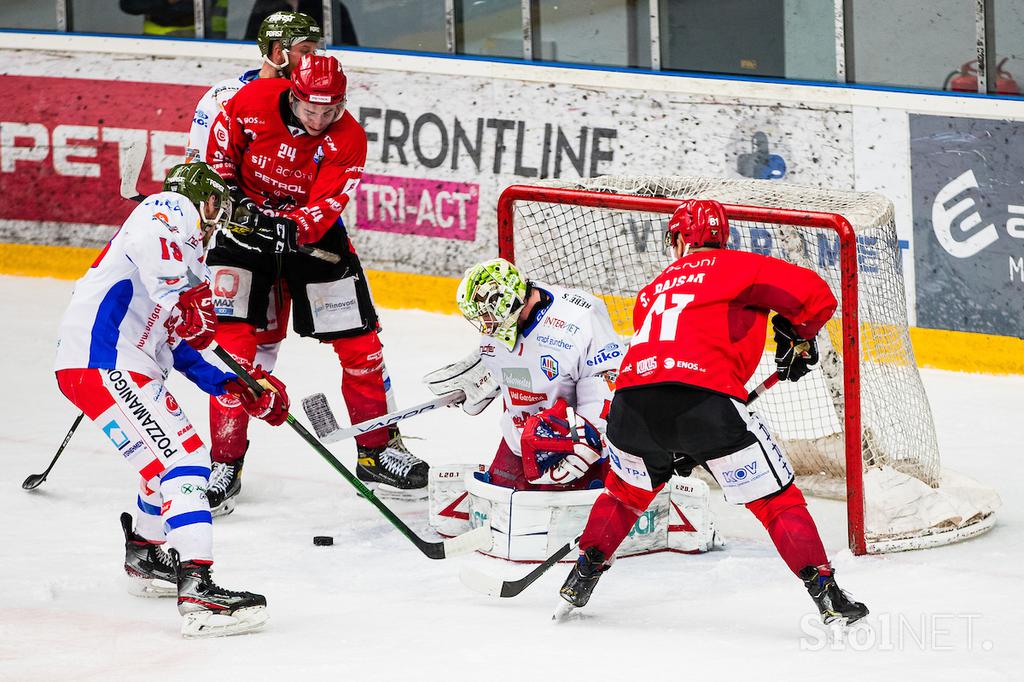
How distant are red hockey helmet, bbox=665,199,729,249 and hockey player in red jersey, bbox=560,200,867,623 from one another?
0.17ft

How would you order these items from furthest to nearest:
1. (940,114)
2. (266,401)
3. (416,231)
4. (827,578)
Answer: (416,231)
(940,114)
(266,401)
(827,578)

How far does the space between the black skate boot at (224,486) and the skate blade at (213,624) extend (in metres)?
1.14

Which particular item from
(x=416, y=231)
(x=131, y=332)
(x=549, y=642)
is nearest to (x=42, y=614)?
(x=131, y=332)

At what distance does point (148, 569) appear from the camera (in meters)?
4.29

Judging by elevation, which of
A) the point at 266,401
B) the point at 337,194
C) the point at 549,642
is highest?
the point at 337,194

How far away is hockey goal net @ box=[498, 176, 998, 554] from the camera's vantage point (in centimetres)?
444

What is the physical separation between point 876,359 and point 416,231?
3168mm

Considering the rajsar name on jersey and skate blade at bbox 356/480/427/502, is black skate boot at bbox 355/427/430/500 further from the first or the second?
the rajsar name on jersey

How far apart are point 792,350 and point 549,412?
28.8 inches

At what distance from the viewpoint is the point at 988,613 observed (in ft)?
12.9

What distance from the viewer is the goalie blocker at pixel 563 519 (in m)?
4.40

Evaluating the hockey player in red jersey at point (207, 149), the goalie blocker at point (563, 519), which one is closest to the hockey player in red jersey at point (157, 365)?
the goalie blocker at point (563, 519)

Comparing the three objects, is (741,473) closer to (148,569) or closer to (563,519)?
(563,519)

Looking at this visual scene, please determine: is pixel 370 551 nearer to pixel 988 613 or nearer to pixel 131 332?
pixel 131 332
